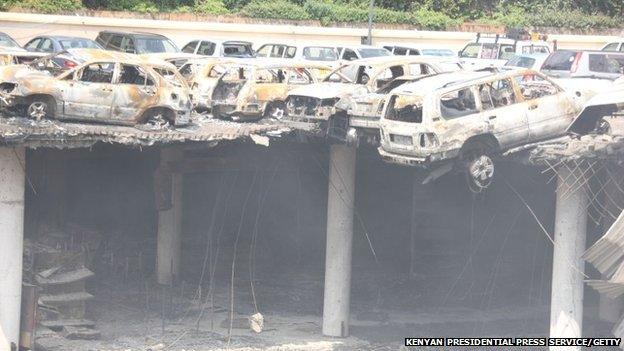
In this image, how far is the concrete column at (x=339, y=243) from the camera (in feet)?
90.7

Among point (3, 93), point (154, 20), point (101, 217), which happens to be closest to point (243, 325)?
point (101, 217)

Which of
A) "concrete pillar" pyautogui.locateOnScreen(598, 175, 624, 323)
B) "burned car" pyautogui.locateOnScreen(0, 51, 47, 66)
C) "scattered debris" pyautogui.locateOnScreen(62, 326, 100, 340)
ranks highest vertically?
"burned car" pyautogui.locateOnScreen(0, 51, 47, 66)

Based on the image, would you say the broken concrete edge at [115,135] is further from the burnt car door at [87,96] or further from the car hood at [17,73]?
the car hood at [17,73]

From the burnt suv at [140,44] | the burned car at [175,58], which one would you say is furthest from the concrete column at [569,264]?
the burnt suv at [140,44]

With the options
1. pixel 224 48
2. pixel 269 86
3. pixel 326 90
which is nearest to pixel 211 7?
pixel 224 48

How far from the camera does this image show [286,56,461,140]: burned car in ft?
81.1

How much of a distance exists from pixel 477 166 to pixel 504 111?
3.60 ft

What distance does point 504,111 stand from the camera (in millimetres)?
22797

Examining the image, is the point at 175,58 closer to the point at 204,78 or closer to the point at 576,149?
the point at 204,78

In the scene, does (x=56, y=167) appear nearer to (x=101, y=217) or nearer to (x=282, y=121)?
(x=101, y=217)

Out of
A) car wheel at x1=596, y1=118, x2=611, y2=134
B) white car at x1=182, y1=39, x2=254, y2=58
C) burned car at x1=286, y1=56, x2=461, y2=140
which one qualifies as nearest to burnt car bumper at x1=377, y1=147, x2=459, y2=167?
burned car at x1=286, y1=56, x2=461, y2=140

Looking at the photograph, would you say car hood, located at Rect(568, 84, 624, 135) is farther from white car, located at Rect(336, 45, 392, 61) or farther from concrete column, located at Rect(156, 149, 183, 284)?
white car, located at Rect(336, 45, 392, 61)

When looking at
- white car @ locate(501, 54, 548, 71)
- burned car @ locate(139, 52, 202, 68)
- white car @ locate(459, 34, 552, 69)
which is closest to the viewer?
burned car @ locate(139, 52, 202, 68)

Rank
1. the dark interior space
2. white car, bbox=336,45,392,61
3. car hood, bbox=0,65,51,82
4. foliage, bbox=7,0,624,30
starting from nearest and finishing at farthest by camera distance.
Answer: car hood, bbox=0,65,51,82, the dark interior space, white car, bbox=336,45,392,61, foliage, bbox=7,0,624,30
